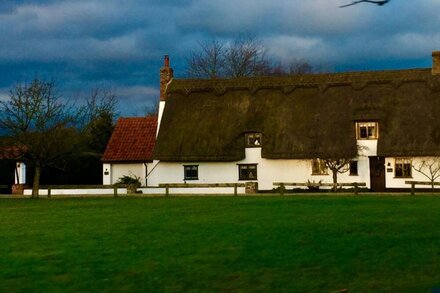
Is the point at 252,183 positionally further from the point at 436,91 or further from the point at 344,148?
the point at 436,91

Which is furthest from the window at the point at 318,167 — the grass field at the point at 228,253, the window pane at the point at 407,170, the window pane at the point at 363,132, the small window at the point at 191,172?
the grass field at the point at 228,253

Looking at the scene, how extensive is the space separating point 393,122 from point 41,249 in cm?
3344

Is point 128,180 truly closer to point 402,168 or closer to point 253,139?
point 253,139

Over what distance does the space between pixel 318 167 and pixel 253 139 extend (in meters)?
4.70

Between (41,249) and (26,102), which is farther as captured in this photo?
(26,102)

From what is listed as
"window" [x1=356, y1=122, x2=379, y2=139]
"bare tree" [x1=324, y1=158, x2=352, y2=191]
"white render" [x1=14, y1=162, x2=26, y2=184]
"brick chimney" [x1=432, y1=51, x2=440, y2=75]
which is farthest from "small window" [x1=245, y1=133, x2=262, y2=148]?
"white render" [x1=14, y1=162, x2=26, y2=184]

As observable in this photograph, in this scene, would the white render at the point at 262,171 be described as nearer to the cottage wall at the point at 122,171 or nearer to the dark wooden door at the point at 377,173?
the dark wooden door at the point at 377,173

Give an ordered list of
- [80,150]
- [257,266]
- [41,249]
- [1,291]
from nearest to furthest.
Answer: [1,291]
[257,266]
[41,249]
[80,150]

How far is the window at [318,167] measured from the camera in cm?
4509

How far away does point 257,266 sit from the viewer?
12.3m

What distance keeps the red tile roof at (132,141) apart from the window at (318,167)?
36.4ft

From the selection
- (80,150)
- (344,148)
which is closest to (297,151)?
(344,148)

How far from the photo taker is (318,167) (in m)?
45.3

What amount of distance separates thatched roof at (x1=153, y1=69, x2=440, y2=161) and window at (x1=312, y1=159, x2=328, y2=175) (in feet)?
3.76
